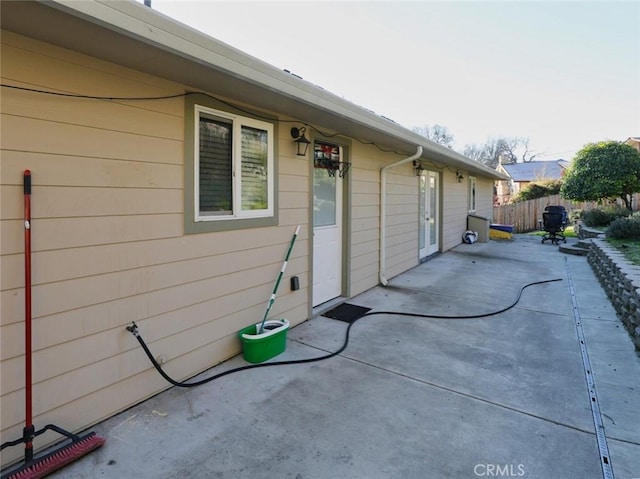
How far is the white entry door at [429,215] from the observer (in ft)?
26.8

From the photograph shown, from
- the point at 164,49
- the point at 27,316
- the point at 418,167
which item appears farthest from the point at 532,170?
the point at 27,316

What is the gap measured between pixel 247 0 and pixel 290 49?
3.03 meters

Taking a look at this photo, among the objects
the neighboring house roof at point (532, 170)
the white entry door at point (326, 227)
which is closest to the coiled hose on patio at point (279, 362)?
the white entry door at point (326, 227)

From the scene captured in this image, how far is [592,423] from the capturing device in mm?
2363

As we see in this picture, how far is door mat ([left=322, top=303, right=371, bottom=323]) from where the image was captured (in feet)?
14.5

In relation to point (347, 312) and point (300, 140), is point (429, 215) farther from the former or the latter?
point (300, 140)

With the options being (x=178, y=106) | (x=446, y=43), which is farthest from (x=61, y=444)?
(x=446, y=43)

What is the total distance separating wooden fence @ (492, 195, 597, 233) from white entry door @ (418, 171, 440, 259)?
30.0 ft

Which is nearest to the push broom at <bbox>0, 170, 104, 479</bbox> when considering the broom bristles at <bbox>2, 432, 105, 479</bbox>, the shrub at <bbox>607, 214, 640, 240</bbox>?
the broom bristles at <bbox>2, 432, 105, 479</bbox>

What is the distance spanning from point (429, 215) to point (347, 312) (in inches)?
190

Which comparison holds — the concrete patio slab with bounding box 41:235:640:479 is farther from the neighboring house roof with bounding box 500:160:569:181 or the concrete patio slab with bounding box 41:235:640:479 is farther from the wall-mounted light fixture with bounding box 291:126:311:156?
the neighboring house roof with bounding box 500:160:569:181

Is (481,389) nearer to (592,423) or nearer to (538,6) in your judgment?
(592,423)

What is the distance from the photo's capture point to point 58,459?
6.30ft

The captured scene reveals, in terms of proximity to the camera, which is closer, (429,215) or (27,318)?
(27,318)
